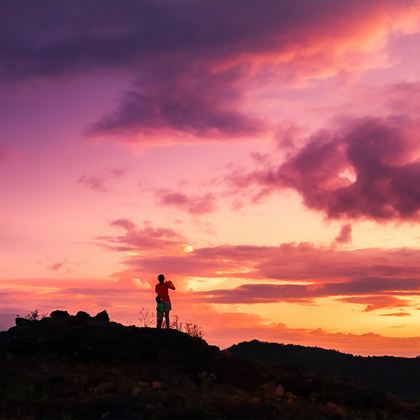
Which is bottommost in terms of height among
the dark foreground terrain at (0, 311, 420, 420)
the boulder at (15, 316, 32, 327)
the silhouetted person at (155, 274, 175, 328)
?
the dark foreground terrain at (0, 311, 420, 420)

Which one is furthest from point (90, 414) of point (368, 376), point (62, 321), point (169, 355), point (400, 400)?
point (368, 376)

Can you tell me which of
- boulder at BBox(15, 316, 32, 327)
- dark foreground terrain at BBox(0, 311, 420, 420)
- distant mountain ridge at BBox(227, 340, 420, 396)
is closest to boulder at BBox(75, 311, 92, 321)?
dark foreground terrain at BBox(0, 311, 420, 420)

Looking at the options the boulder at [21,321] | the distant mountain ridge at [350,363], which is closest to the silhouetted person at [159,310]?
the boulder at [21,321]

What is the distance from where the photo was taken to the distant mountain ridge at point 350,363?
40125 millimetres

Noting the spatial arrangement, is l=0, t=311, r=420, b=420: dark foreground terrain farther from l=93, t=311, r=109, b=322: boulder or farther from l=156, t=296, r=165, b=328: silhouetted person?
l=156, t=296, r=165, b=328: silhouetted person

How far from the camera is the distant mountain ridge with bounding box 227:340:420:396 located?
40.1 meters

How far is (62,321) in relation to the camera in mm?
28312

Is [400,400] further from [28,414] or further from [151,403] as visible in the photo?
[28,414]

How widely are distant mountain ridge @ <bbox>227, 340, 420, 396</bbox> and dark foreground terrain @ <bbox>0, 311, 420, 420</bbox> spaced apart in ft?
43.4

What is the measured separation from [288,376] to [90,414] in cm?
909

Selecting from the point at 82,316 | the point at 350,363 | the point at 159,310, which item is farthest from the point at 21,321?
the point at 350,363

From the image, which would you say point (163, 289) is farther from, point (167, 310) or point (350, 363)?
point (350, 363)

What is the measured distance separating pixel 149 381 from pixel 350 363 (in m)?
22.2

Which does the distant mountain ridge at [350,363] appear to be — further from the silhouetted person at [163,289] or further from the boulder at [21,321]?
the boulder at [21,321]
